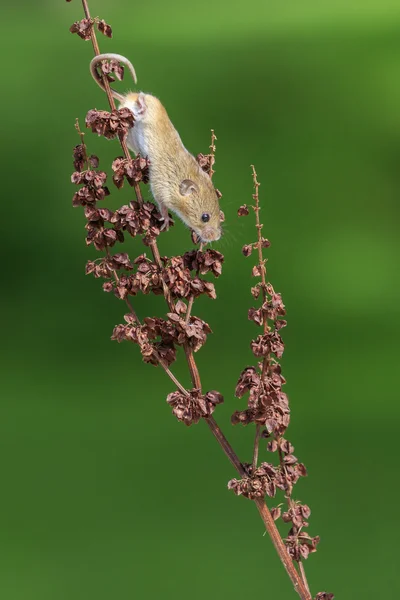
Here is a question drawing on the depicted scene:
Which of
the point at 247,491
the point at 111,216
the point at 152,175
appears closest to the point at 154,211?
the point at 111,216

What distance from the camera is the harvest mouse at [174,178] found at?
3.37 ft

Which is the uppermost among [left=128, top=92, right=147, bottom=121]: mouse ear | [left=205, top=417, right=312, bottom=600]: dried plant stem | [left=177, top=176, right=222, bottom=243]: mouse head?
[left=128, top=92, right=147, bottom=121]: mouse ear

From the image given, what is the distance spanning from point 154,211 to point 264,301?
174 mm

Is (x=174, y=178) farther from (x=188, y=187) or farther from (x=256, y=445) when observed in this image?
(x=256, y=445)

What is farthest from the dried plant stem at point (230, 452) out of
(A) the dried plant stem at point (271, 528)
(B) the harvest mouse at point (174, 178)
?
(B) the harvest mouse at point (174, 178)

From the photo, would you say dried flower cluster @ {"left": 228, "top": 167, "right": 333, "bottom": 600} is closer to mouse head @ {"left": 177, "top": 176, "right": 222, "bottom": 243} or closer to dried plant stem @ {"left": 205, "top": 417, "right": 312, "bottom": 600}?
dried plant stem @ {"left": 205, "top": 417, "right": 312, "bottom": 600}

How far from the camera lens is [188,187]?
1.05 meters

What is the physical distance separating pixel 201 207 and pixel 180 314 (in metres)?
0.30

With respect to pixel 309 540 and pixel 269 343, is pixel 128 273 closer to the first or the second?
pixel 269 343

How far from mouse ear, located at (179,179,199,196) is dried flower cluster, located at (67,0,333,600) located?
9.1 inches

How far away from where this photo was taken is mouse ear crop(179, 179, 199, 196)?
103 cm

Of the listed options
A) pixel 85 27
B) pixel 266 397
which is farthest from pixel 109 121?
pixel 266 397

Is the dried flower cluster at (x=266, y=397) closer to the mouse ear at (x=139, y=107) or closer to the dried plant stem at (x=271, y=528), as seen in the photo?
the dried plant stem at (x=271, y=528)

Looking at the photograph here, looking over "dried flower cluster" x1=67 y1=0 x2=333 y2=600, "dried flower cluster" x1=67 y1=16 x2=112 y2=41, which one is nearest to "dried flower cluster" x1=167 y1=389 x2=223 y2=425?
"dried flower cluster" x1=67 y1=0 x2=333 y2=600
